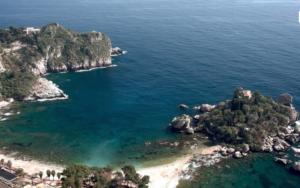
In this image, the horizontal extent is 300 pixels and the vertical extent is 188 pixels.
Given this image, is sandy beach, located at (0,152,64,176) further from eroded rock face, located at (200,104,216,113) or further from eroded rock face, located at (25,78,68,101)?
eroded rock face, located at (200,104,216,113)

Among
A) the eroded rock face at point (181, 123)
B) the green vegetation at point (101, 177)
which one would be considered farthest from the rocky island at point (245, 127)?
the green vegetation at point (101, 177)

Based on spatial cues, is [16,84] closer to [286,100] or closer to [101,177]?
[101,177]

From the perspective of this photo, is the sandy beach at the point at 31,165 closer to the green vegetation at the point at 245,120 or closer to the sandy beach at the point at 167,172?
the sandy beach at the point at 167,172

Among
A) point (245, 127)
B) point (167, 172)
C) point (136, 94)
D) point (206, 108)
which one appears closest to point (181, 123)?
point (206, 108)

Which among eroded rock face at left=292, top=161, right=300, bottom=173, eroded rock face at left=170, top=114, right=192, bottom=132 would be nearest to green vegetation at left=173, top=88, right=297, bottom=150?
eroded rock face at left=170, top=114, right=192, bottom=132

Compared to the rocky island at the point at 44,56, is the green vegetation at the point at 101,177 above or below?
below

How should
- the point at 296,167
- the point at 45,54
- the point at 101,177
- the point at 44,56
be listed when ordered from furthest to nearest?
the point at 45,54, the point at 44,56, the point at 296,167, the point at 101,177

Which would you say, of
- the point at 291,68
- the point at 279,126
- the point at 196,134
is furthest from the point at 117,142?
the point at 291,68
